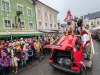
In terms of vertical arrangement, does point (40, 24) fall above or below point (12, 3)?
below

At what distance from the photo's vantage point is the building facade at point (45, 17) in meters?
21.4

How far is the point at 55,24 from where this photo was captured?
94.6ft

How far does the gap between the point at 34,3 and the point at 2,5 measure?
7.90 m

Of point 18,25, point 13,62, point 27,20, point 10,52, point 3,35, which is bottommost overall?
point 13,62

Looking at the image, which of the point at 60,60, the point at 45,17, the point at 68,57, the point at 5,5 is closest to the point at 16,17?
the point at 5,5

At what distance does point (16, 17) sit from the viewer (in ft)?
52.2

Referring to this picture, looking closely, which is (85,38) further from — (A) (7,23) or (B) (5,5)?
(B) (5,5)

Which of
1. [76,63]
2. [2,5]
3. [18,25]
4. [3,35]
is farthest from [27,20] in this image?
[76,63]

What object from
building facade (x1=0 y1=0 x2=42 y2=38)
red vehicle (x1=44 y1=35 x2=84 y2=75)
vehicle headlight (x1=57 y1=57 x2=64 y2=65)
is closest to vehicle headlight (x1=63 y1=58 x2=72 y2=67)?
red vehicle (x1=44 y1=35 x2=84 y2=75)

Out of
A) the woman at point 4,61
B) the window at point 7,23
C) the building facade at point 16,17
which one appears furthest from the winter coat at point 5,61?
the window at point 7,23

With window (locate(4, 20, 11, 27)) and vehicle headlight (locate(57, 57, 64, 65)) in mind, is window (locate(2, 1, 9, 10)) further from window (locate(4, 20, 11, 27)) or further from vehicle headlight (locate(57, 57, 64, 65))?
vehicle headlight (locate(57, 57, 64, 65))

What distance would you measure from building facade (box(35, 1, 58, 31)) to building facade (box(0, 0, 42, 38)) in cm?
176

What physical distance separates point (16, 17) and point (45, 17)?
9292 mm

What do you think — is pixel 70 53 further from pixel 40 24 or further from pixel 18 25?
pixel 40 24
